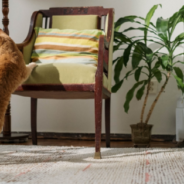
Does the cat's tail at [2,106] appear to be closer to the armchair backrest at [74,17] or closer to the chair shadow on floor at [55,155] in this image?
the chair shadow on floor at [55,155]

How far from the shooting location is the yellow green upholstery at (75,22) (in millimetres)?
1900

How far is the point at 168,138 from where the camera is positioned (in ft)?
7.44

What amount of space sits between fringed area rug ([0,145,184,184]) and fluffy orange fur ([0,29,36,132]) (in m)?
0.21

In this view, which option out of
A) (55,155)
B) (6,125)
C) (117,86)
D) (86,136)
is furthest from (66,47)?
(86,136)

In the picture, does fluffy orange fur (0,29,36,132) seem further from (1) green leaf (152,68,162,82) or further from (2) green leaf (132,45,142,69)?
(1) green leaf (152,68,162,82)

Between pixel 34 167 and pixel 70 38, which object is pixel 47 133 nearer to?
pixel 70 38

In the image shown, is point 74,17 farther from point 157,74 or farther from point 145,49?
point 157,74

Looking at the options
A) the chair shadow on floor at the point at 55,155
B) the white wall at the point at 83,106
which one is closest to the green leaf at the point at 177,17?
the white wall at the point at 83,106

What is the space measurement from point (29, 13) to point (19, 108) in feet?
2.71

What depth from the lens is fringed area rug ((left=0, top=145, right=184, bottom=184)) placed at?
86 centimetres

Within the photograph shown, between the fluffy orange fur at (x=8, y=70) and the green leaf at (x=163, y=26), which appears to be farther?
the green leaf at (x=163, y=26)

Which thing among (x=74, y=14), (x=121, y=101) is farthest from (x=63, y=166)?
(x=121, y=101)

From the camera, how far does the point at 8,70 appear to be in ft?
3.40

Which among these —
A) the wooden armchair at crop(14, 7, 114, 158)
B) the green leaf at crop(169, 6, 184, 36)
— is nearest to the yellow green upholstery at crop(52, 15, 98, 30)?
the wooden armchair at crop(14, 7, 114, 158)
